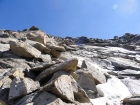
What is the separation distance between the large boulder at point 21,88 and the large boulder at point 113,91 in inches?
134

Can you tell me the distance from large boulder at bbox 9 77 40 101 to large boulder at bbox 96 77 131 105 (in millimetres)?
3407

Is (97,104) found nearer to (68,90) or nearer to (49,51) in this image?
(68,90)

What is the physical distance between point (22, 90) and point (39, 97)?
28.3 inches

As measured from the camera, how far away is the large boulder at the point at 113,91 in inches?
332

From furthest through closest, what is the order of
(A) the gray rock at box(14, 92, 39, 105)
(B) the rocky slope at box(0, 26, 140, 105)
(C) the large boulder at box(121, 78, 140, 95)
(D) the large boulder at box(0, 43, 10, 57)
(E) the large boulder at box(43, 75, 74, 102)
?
(D) the large boulder at box(0, 43, 10, 57) < (C) the large boulder at box(121, 78, 140, 95) < (B) the rocky slope at box(0, 26, 140, 105) < (E) the large boulder at box(43, 75, 74, 102) < (A) the gray rock at box(14, 92, 39, 105)

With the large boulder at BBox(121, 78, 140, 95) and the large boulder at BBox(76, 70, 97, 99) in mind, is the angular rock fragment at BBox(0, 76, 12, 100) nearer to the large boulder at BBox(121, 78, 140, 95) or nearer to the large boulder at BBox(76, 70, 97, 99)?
the large boulder at BBox(76, 70, 97, 99)

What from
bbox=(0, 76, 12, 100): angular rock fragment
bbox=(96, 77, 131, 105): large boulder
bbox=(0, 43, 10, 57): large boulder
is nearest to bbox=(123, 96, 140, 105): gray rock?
bbox=(96, 77, 131, 105): large boulder

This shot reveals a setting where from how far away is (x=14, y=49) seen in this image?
10.6 metres

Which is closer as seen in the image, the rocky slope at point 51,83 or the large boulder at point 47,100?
the large boulder at point 47,100

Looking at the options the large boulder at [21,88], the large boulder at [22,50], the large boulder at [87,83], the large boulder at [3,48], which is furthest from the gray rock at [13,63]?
the large boulder at [21,88]

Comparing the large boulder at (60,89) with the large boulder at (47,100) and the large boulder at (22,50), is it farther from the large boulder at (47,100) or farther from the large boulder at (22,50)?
the large boulder at (22,50)

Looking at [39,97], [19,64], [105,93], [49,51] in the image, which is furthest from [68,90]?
[49,51]

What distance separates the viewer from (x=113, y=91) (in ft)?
31.0

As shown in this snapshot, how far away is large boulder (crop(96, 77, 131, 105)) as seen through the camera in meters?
8.43
